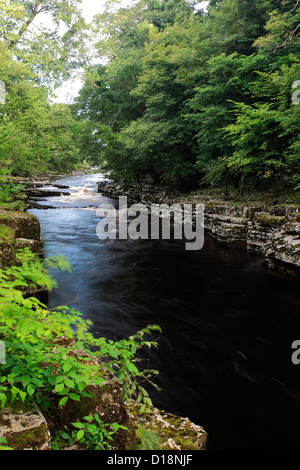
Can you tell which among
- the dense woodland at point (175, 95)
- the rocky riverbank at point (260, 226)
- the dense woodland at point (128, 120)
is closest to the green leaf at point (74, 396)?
the dense woodland at point (128, 120)

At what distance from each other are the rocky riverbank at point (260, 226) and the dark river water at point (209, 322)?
49 cm

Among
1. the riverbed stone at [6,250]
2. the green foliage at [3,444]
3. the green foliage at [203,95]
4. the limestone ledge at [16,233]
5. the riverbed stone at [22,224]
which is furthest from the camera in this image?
the green foliage at [203,95]

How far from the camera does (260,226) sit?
9.07 metres

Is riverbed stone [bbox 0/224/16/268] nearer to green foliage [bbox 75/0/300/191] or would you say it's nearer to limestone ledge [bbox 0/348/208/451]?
limestone ledge [bbox 0/348/208/451]

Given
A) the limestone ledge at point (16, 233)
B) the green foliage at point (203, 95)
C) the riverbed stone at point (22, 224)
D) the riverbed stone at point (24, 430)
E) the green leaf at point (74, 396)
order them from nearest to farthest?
the riverbed stone at point (24, 430)
the green leaf at point (74, 396)
the limestone ledge at point (16, 233)
the riverbed stone at point (22, 224)
the green foliage at point (203, 95)

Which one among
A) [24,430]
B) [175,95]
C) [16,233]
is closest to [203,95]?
[175,95]

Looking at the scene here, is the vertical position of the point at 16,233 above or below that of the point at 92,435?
above

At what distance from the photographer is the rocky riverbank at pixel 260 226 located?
7.21m

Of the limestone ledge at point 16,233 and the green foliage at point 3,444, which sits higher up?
the limestone ledge at point 16,233

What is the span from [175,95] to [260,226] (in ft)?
41.3

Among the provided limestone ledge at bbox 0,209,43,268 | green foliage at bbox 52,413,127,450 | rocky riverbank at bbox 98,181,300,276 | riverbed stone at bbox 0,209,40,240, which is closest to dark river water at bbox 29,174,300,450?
rocky riverbank at bbox 98,181,300,276

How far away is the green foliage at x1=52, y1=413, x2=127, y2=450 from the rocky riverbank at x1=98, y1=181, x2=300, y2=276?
6.91 meters

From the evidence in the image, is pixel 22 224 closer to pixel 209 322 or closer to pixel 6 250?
pixel 6 250

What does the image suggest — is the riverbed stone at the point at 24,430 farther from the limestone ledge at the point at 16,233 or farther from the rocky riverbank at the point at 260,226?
the rocky riverbank at the point at 260,226
